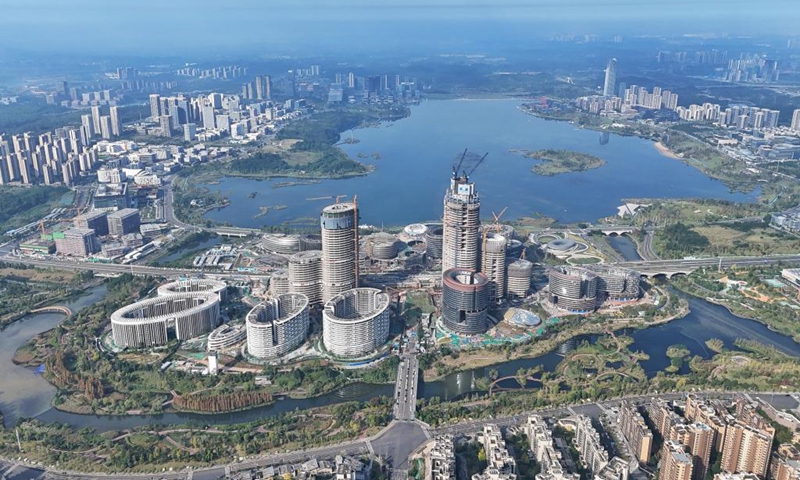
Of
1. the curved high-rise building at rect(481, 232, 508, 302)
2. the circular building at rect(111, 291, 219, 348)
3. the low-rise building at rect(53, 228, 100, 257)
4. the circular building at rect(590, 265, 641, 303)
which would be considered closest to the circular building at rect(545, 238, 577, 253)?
the circular building at rect(590, 265, 641, 303)

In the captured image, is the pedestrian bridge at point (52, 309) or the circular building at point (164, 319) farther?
the pedestrian bridge at point (52, 309)

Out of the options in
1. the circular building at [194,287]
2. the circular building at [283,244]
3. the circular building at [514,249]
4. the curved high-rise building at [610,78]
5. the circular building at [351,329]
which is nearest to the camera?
Result: the circular building at [351,329]

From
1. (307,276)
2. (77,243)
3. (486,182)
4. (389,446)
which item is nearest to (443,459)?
(389,446)

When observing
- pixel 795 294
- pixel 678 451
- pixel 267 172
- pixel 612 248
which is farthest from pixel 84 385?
pixel 267 172

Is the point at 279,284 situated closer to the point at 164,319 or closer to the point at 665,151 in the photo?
the point at 164,319

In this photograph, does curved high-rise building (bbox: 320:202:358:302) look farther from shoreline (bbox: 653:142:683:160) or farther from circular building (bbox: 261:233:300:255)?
shoreline (bbox: 653:142:683:160)

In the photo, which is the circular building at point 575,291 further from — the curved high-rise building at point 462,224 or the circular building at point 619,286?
the curved high-rise building at point 462,224

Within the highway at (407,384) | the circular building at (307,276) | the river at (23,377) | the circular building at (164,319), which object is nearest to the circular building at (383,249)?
the circular building at (307,276)
